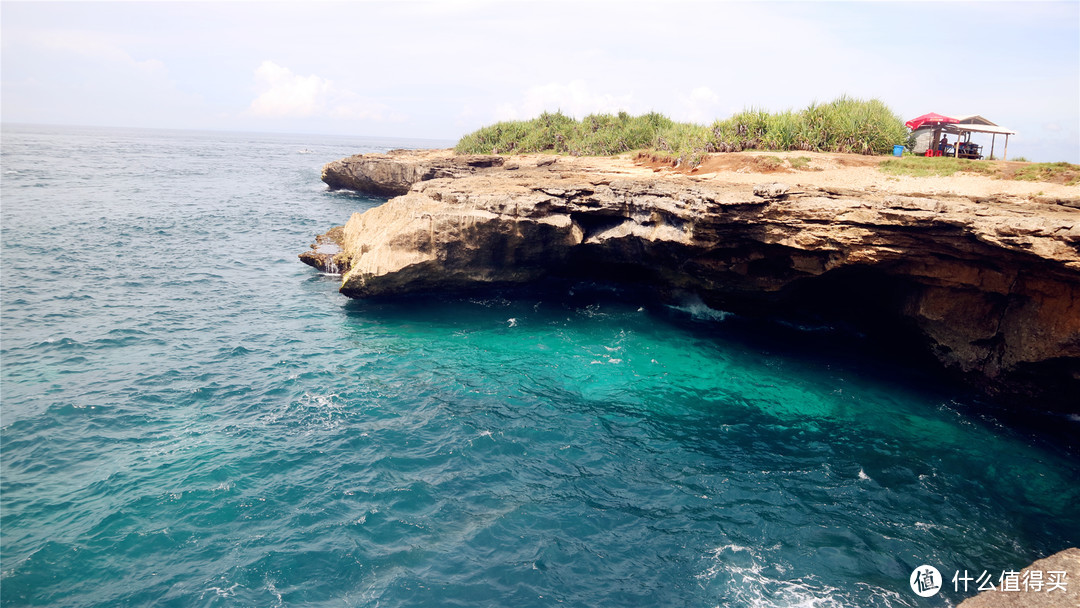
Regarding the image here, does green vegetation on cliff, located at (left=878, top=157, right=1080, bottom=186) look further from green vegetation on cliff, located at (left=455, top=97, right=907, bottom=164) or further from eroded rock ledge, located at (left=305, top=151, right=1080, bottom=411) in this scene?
green vegetation on cliff, located at (left=455, top=97, right=907, bottom=164)

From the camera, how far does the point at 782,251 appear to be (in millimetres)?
17188

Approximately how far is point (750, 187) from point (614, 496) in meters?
11.3

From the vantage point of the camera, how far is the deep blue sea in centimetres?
940

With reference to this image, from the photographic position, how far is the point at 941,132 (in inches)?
886

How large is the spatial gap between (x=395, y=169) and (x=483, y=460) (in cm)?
3917

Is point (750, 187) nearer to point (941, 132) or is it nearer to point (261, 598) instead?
point (941, 132)

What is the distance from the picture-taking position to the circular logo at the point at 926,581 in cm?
921

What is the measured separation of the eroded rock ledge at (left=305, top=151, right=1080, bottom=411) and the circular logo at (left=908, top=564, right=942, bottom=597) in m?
7.37

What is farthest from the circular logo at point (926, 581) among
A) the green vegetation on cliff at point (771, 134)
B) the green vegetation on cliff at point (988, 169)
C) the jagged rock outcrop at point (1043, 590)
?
the green vegetation on cliff at point (771, 134)

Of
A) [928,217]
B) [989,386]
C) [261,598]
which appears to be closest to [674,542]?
[261,598]

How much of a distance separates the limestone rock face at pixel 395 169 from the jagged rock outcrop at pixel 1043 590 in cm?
3418
